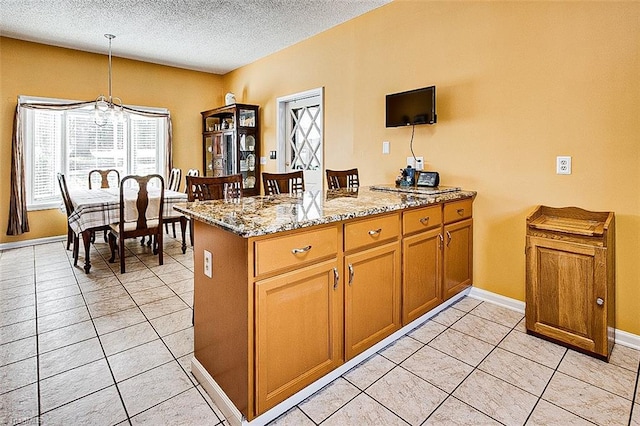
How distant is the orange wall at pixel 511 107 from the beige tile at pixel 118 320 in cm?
250

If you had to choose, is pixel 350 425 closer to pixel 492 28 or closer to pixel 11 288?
pixel 492 28

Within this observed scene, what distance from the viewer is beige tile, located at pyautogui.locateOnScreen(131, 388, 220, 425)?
156cm

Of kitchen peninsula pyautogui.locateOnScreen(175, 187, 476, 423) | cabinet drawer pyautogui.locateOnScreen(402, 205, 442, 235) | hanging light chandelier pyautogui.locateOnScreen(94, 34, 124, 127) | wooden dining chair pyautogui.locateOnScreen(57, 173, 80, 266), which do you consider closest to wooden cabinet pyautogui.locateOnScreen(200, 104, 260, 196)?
hanging light chandelier pyautogui.locateOnScreen(94, 34, 124, 127)

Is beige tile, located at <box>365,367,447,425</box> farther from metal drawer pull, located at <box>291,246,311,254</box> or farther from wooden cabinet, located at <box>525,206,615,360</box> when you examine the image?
wooden cabinet, located at <box>525,206,615,360</box>

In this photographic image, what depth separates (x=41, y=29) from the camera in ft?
13.8

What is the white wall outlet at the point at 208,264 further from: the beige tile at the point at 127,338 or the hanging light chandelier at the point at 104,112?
→ the hanging light chandelier at the point at 104,112

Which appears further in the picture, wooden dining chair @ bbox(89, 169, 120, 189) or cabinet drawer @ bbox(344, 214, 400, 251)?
wooden dining chair @ bbox(89, 169, 120, 189)

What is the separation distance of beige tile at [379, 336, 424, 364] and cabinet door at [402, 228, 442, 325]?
0.40ft

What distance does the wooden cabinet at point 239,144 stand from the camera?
540 centimetres

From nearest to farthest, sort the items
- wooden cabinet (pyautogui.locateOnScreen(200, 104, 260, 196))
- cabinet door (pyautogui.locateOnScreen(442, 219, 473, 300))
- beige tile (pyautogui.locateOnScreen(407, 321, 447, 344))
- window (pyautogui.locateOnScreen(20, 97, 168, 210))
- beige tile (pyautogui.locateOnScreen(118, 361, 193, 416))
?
beige tile (pyautogui.locateOnScreen(118, 361, 193, 416)) → beige tile (pyautogui.locateOnScreen(407, 321, 447, 344)) → cabinet door (pyautogui.locateOnScreen(442, 219, 473, 300)) → window (pyautogui.locateOnScreen(20, 97, 168, 210)) → wooden cabinet (pyautogui.locateOnScreen(200, 104, 260, 196))

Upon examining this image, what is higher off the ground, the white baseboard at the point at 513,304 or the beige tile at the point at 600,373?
the white baseboard at the point at 513,304

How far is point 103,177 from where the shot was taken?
5.05m

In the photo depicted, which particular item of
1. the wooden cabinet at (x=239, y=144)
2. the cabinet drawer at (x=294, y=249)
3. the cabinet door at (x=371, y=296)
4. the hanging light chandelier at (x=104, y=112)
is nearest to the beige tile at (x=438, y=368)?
the cabinet door at (x=371, y=296)

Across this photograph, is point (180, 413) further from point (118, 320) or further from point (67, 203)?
point (67, 203)
